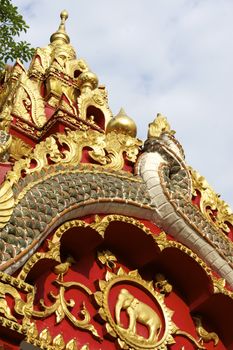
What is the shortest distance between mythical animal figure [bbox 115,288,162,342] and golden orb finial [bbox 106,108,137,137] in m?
2.38

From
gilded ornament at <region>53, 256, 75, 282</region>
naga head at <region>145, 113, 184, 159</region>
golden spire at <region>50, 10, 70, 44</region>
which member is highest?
golden spire at <region>50, 10, 70, 44</region>

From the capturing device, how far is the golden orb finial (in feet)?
32.1

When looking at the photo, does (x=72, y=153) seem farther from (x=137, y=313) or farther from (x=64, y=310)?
(x=137, y=313)

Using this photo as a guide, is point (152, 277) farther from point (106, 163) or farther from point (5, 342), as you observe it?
point (5, 342)

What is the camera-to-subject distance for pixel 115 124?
387 inches

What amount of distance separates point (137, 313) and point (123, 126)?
2743 mm

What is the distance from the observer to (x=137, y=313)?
27.0 ft

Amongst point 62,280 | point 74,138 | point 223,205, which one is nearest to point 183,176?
point 223,205

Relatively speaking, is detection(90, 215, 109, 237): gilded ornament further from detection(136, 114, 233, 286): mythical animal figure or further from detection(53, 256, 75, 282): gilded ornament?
detection(136, 114, 233, 286): mythical animal figure

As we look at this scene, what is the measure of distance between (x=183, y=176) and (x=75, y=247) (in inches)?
80.0

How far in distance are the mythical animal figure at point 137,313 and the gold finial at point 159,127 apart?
238cm

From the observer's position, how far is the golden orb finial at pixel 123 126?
9.77 meters

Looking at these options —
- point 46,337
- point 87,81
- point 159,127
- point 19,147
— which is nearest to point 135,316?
point 46,337

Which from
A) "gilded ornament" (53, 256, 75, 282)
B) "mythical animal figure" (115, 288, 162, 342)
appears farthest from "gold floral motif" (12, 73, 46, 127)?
"mythical animal figure" (115, 288, 162, 342)
